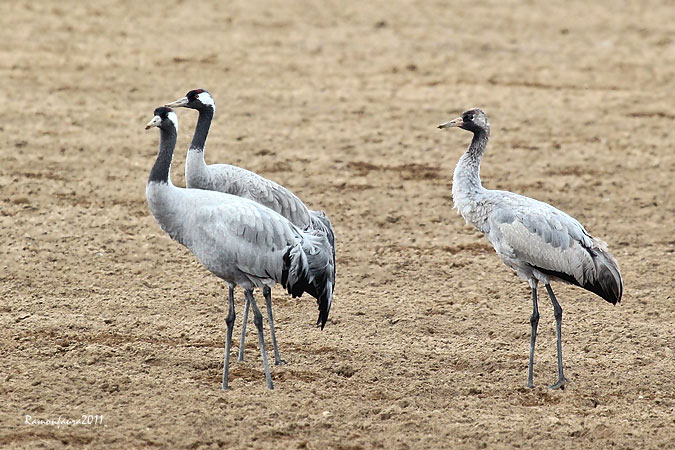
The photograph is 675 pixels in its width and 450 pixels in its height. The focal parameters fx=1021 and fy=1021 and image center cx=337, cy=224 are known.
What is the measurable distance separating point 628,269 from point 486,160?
9.70 feet

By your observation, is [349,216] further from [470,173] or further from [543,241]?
[543,241]

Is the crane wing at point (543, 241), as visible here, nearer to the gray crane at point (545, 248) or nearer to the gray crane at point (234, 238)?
the gray crane at point (545, 248)

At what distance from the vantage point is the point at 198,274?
8438 millimetres

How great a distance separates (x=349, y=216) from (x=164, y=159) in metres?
3.24

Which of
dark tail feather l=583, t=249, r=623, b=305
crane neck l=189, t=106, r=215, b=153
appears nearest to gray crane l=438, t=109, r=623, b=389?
dark tail feather l=583, t=249, r=623, b=305

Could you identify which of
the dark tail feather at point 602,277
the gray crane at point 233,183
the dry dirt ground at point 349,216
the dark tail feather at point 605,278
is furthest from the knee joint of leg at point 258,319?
the dark tail feather at point 605,278

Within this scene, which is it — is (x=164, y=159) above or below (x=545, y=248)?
above

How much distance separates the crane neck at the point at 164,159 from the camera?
265 inches

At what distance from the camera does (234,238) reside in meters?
6.54

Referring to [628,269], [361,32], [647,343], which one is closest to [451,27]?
[361,32]

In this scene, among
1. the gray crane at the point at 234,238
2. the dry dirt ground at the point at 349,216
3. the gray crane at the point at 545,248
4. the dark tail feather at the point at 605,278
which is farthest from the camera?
the dark tail feather at the point at 605,278

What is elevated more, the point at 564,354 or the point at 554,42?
the point at 554,42

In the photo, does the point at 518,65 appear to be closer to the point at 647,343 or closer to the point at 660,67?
the point at 660,67

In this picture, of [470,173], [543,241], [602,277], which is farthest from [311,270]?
[602,277]
